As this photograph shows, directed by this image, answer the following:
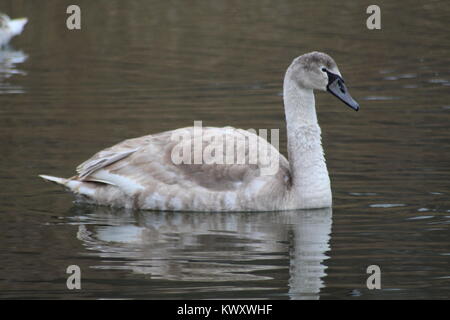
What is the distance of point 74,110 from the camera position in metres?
16.1

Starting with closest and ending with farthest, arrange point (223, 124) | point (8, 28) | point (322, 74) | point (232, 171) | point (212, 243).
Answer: point (212, 243), point (232, 171), point (322, 74), point (223, 124), point (8, 28)

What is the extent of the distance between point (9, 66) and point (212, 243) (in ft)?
37.3

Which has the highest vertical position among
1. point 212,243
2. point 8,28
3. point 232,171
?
point 8,28

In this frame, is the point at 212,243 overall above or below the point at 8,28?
below

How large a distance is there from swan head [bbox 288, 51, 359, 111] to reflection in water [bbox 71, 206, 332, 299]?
1.25 metres

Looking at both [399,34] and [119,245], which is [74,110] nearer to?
[119,245]

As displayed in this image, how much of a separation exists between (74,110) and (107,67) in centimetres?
400

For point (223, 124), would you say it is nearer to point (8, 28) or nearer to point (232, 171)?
point (232, 171)

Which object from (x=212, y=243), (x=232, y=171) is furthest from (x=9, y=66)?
(x=212, y=243)

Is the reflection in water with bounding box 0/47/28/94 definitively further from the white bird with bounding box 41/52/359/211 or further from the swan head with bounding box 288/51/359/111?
the swan head with bounding box 288/51/359/111

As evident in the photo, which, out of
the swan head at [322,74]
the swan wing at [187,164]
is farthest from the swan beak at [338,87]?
the swan wing at [187,164]

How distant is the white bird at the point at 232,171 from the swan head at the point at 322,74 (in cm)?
1

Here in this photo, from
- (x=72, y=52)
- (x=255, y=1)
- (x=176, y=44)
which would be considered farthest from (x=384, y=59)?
(x=255, y=1)

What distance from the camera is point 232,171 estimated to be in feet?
35.8
